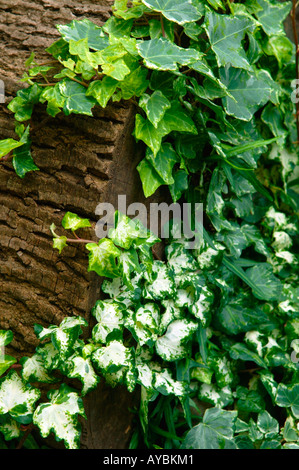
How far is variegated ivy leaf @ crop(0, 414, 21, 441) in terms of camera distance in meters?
1.15

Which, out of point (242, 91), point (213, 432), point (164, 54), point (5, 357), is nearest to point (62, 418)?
point (5, 357)

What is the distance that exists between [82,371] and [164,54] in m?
0.84

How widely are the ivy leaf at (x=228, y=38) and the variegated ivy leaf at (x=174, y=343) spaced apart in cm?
78

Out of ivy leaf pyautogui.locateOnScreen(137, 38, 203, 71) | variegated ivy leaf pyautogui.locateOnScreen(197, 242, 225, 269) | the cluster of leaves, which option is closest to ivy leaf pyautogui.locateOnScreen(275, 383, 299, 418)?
the cluster of leaves

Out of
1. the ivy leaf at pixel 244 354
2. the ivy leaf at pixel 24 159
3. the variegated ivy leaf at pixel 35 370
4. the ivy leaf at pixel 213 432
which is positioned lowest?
the ivy leaf at pixel 213 432

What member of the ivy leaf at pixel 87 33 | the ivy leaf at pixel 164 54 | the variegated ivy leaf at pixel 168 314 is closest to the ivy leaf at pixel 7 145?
the ivy leaf at pixel 87 33

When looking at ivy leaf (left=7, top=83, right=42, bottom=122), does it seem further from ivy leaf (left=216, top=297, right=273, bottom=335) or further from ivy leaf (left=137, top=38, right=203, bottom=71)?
ivy leaf (left=216, top=297, right=273, bottom=335)

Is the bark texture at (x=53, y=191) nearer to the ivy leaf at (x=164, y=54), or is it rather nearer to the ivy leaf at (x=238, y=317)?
the ivy leaf at (x=164, y=54)

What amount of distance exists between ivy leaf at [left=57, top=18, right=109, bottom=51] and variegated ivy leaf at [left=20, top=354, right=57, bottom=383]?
2.80 ft

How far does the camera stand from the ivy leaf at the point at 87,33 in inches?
42.1

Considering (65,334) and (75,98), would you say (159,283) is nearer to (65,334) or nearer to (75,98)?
(65,334)

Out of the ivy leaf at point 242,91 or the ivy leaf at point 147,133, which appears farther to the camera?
the ivy leaf at point 242,91

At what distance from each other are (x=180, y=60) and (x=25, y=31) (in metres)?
0.54

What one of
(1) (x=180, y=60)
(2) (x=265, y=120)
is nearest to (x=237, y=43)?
(1) (x=180, y=60)
